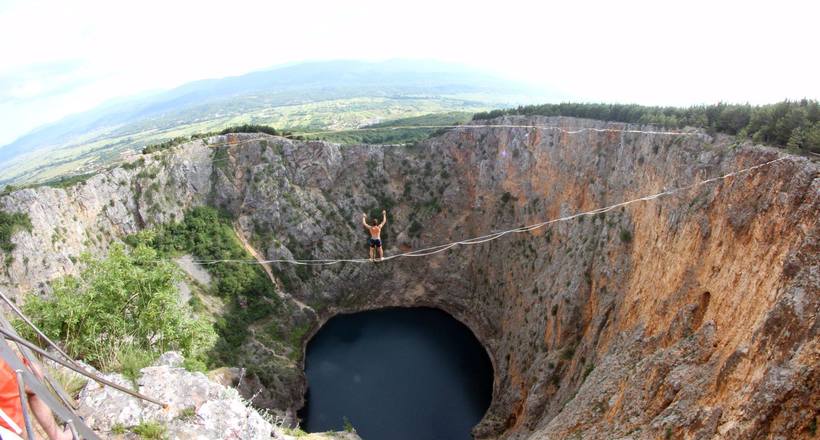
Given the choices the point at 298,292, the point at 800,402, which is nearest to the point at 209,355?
the point at 298,292

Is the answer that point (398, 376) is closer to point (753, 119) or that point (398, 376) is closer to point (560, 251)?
point (560, 251)

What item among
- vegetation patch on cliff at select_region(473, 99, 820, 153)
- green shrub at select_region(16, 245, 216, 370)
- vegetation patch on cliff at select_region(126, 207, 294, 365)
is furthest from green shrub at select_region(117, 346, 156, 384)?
vegetation patch on cliff at select_region(126, 207, 294, 365)

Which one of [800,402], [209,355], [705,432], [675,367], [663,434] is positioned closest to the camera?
[800,402]

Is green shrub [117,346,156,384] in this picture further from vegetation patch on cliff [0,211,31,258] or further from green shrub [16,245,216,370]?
vegetation patch on cliff [0,211,31,258]

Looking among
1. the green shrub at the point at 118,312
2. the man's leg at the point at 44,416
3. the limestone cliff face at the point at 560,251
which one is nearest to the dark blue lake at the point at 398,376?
the limestone cliff face at the point at 560,251

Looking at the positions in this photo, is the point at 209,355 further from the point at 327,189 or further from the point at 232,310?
the point at 327,189

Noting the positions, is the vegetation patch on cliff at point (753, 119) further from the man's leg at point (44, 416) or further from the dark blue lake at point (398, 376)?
the dark blue lake at point (398, 376)
